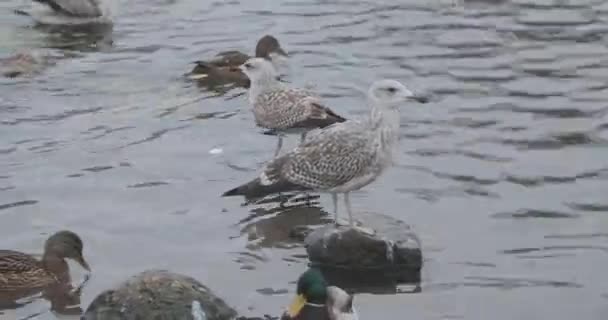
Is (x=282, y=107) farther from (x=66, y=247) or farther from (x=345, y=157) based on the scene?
(x=66, y=247)

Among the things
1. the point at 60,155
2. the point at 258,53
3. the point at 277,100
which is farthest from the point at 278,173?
the point at 258,53

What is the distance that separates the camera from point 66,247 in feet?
39.2

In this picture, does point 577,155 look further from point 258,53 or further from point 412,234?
point 258,53

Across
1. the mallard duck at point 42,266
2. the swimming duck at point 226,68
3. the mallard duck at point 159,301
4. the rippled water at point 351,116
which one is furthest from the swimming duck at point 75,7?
the mallard duck at point 159,301

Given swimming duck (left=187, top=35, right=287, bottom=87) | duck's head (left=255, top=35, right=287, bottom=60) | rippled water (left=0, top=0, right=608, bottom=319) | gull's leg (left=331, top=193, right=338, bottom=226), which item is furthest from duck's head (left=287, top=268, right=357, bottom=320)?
duck's head (left=255, top=35, right=287, bottom=60)

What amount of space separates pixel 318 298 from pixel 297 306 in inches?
6.2

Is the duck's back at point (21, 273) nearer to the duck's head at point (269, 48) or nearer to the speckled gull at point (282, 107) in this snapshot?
the speckled gull at point (282, 107)

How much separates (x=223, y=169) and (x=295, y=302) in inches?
189

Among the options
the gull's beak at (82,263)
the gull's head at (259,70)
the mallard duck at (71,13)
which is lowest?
the gull's beak at (82,263)

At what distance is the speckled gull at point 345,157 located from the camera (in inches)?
487

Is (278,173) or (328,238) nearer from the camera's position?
(328,238)

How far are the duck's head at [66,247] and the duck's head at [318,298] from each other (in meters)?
2.55

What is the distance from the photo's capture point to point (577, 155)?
14.8 meters

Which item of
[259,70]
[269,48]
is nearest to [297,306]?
[259,70]
